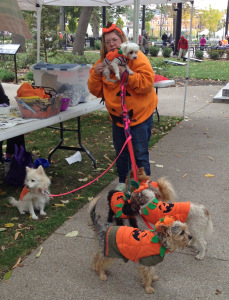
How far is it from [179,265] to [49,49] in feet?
41.0

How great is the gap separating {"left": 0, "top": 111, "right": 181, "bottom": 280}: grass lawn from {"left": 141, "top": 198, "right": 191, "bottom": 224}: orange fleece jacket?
1.16 metres

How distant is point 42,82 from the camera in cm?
502

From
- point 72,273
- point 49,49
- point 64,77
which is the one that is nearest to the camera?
point 72,273

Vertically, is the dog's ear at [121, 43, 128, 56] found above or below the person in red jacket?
below

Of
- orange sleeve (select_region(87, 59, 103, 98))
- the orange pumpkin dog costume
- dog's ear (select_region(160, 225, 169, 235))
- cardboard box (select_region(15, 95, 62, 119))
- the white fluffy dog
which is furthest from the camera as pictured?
cardboard box (select_region(15, 95, 62, 119))

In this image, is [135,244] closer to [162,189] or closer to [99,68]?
[162,189]

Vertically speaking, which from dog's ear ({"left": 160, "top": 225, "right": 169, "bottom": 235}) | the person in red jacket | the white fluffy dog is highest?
the person in red jacket

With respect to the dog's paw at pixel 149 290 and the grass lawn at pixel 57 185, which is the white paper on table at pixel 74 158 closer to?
the grass lawn at pixel 57 185

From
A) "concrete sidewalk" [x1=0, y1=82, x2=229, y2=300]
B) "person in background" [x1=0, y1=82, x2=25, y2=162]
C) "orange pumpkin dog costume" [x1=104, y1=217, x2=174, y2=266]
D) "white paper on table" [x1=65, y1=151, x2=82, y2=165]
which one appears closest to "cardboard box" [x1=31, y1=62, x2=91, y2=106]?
"person in background" [x1=0, y1=82, x2=25, y2=162]

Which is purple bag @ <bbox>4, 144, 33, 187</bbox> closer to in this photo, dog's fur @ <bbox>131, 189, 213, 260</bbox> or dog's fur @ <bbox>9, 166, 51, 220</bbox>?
dog's fur @ <bbox>9, 166, 51, 220</bbox>

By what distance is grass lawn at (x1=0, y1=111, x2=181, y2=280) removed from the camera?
11.0 feet

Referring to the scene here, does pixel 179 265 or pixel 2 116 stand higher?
pixel 2 116

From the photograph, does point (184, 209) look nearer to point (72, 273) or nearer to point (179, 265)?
point (179, 265)

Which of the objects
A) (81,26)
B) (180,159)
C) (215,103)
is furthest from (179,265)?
(81,26)
